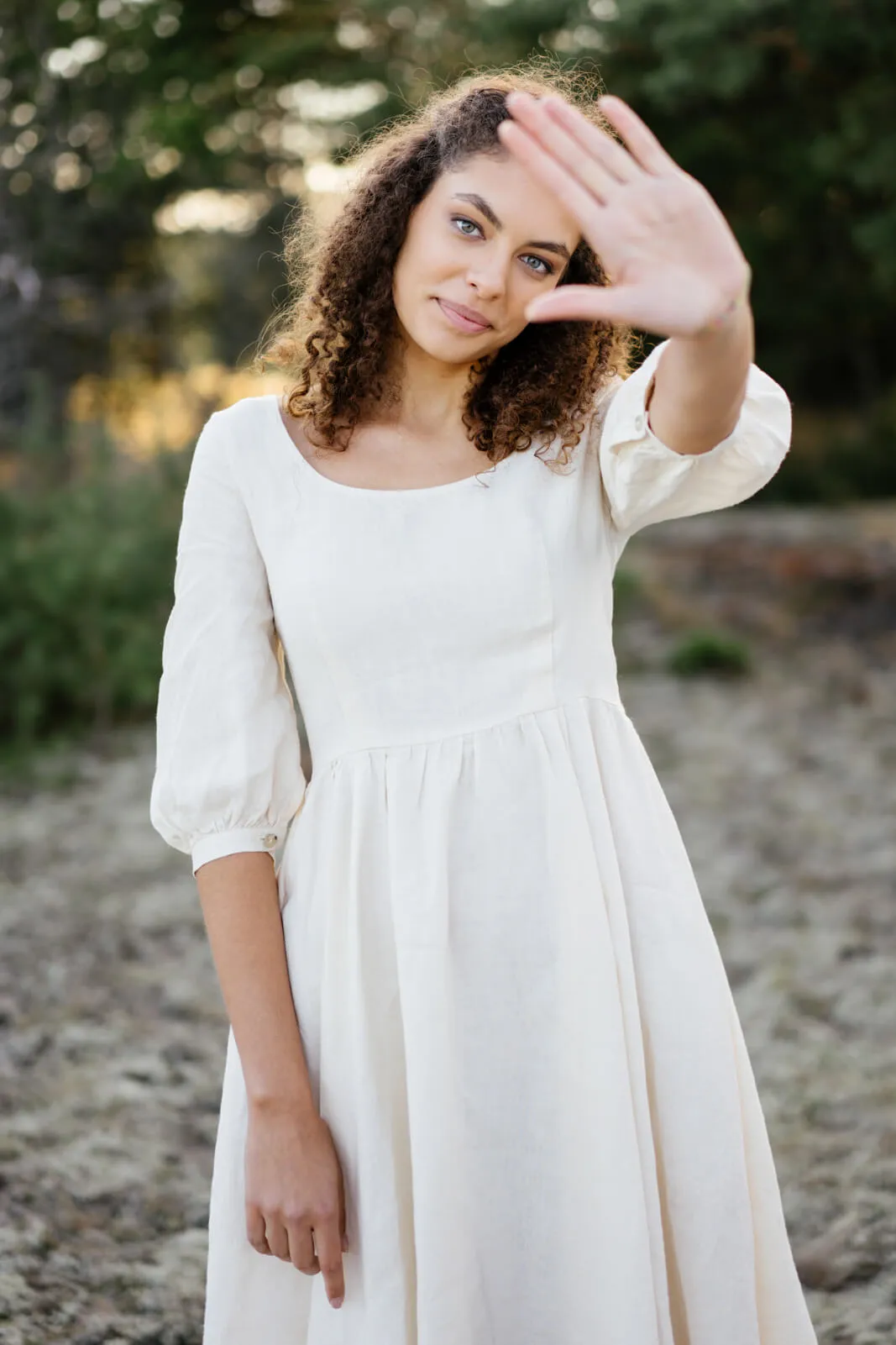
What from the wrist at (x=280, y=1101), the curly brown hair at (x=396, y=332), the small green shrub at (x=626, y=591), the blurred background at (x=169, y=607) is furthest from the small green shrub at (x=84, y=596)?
Answer: the wrist at (x=280, y=1101)

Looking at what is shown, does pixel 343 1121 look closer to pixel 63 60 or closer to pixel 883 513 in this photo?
pixel 63 60

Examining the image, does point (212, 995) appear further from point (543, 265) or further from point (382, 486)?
point (543, 265)

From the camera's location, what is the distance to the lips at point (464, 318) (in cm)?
135

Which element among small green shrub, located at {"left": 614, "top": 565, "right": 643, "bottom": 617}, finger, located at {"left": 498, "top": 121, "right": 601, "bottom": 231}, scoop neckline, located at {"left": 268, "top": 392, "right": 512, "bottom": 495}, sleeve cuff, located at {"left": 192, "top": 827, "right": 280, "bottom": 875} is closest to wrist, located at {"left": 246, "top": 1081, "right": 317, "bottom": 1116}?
sleeve cuff, located at {"left": 192, "top": 827, "right": 280, "bottom": 875}

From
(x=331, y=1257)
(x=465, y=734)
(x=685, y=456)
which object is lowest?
(x=331, y=1257)

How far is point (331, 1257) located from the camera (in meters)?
1.29

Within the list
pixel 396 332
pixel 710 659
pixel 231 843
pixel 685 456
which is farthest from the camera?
pixel 710 659

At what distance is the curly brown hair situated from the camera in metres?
1.39

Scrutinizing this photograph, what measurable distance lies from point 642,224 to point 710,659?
6.59 meters

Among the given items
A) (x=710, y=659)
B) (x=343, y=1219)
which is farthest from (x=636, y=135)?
(x=710, y=659)

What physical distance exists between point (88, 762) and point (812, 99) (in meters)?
5.36

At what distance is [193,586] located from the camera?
1360 millimetres

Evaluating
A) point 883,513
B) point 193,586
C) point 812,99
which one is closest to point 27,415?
point 812,99

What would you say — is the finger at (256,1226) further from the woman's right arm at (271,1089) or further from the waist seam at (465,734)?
the waist seam at (465,734)
